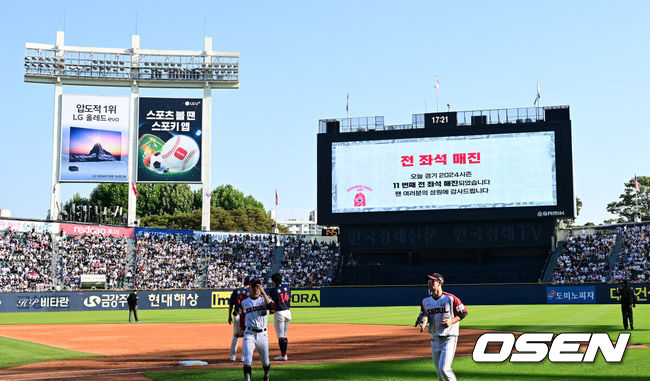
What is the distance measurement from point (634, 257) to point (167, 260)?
39.7 metres

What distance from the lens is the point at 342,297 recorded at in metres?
55.0

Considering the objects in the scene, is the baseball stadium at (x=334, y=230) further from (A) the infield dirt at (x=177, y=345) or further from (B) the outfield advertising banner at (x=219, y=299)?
(A) the infield dirt at (x=177, y=345)

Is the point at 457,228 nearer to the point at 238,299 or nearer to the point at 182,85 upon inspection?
the point at 182,85

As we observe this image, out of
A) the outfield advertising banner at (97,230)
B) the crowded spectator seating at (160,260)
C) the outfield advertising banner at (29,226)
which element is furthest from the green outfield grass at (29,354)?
the outfield advertising banner at (97,230)

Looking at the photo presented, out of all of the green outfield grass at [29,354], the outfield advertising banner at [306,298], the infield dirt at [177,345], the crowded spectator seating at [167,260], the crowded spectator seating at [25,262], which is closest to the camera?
the infield dirt at [177,345]

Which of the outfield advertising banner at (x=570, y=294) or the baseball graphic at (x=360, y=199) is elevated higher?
the baseball graphic at (x=360, y=199)

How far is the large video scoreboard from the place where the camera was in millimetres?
54531

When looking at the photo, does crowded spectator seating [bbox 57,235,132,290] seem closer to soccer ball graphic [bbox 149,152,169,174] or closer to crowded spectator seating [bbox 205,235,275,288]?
soccer ball graphic [bbox 149,152,169,174]

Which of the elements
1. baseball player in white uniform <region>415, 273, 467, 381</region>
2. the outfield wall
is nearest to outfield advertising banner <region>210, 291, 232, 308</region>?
the outfield wall

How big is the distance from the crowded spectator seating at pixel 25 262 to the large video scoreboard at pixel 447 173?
22.4 meters

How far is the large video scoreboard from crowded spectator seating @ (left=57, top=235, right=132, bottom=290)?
17.9m

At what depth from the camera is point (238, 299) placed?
715 inches

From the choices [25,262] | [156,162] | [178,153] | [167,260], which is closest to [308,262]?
[167,260]

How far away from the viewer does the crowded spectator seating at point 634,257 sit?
181 ft
